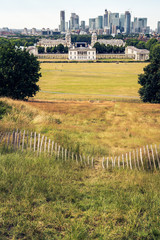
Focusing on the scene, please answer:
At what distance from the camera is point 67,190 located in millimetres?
10648

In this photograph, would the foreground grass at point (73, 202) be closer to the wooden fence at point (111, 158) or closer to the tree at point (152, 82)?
the wooden fence at point (111, 158)

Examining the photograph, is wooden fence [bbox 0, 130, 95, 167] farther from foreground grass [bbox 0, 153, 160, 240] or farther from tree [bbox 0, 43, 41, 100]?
tree [bbox 0, 43, 41, 100]

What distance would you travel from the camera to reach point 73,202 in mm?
10070

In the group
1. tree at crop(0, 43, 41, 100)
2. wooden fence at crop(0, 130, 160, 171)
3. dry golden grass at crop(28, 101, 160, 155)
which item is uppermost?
tree at crop(0, 43, 41, 100)

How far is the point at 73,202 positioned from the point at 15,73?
1368 inches

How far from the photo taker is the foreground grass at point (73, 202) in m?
8.24

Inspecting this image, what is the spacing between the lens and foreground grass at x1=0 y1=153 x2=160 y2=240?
824 centimetres

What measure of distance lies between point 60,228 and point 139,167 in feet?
21.4

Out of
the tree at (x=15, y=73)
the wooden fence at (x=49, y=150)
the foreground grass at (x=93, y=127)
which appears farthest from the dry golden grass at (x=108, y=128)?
the tree at (x=15, y=73)

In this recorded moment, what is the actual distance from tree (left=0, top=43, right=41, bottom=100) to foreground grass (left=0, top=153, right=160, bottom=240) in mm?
29553

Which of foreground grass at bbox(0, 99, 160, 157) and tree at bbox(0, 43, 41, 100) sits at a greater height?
tree at bbox(0, 43, 41, 100)

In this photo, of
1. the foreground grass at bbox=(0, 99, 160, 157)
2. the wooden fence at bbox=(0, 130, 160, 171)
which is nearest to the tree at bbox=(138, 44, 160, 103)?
the foreground grass at bbox=(0, 99, 160, 157)

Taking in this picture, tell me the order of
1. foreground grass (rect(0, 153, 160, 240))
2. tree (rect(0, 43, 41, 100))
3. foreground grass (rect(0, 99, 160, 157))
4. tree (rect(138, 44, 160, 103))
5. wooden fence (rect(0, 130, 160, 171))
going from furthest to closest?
tree (rect(138, 44, 160, 103)) < tree (rect(0, 43, 41, 100)) < foreground grass (rect(0, 99, 160, 157)) < wooden fence (rect(0, 130, 160, 171)) < foreground grass (rect(0, 153, 160, 240))

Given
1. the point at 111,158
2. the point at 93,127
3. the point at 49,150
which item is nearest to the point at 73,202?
the point at 111,158
